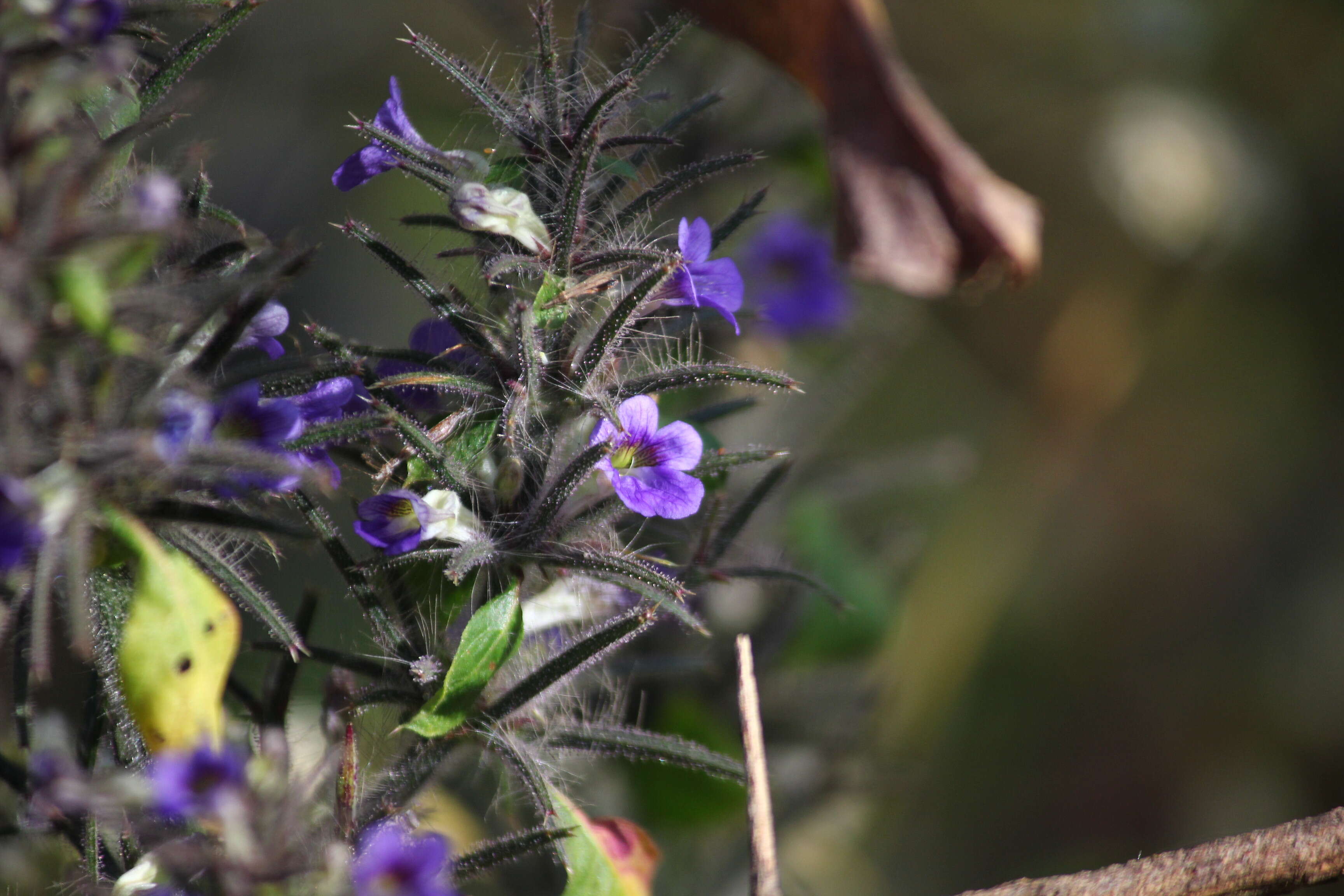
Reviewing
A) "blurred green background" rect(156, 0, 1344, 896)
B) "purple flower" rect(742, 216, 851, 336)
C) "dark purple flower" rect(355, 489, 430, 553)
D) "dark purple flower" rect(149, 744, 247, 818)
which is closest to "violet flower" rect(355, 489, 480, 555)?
"dark purple flower" rect(355, 489, 430, 553)

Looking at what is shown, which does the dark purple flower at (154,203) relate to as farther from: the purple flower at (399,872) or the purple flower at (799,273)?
the purple flower at (799,273)

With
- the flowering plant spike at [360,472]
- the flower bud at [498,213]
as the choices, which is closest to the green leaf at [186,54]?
the flowering plant spike at [360,472]

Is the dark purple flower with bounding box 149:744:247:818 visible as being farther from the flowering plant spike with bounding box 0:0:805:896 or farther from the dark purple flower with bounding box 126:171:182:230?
the dark purple flower with bounding box 126:171:182:230

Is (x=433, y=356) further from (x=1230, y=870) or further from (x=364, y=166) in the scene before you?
(x=1230, y=870)

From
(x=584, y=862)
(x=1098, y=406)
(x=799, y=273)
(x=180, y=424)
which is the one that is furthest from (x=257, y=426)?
(x=1098, y=406)

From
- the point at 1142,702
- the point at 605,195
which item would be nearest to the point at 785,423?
the point at 605,195

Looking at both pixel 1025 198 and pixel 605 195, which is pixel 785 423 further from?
pixel 605 195
